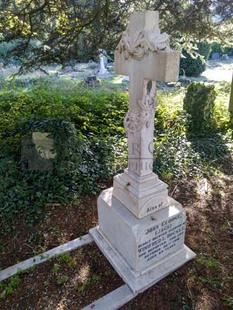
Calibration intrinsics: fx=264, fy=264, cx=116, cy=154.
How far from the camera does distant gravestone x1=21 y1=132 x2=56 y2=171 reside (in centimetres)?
363

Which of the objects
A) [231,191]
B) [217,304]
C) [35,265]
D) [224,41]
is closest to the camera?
[217,304]

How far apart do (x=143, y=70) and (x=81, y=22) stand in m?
2.92

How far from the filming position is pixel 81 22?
437cm

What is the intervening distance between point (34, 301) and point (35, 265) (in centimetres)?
38

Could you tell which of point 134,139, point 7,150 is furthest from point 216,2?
point 7,150

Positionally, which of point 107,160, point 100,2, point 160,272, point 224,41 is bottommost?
point 160,272

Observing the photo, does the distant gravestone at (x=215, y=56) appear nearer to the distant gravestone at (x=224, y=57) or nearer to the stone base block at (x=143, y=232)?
the distant gravestone at (x=224, y=57)

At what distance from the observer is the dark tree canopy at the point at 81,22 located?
4.21 m

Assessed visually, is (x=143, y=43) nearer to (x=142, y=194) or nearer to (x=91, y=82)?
(x=142, y=194)

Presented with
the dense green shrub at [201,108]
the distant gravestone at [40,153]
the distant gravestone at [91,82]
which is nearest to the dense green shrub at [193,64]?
the distant gravestone at [91,82]

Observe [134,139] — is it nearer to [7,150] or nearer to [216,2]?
[7,150]

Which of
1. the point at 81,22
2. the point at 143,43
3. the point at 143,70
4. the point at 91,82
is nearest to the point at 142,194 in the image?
the point at 143,70

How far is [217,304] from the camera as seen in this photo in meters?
2.28

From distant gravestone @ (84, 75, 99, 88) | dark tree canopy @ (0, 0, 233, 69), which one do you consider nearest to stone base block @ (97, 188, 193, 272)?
dark tree canopy @ (0, 0, 233, 69)
